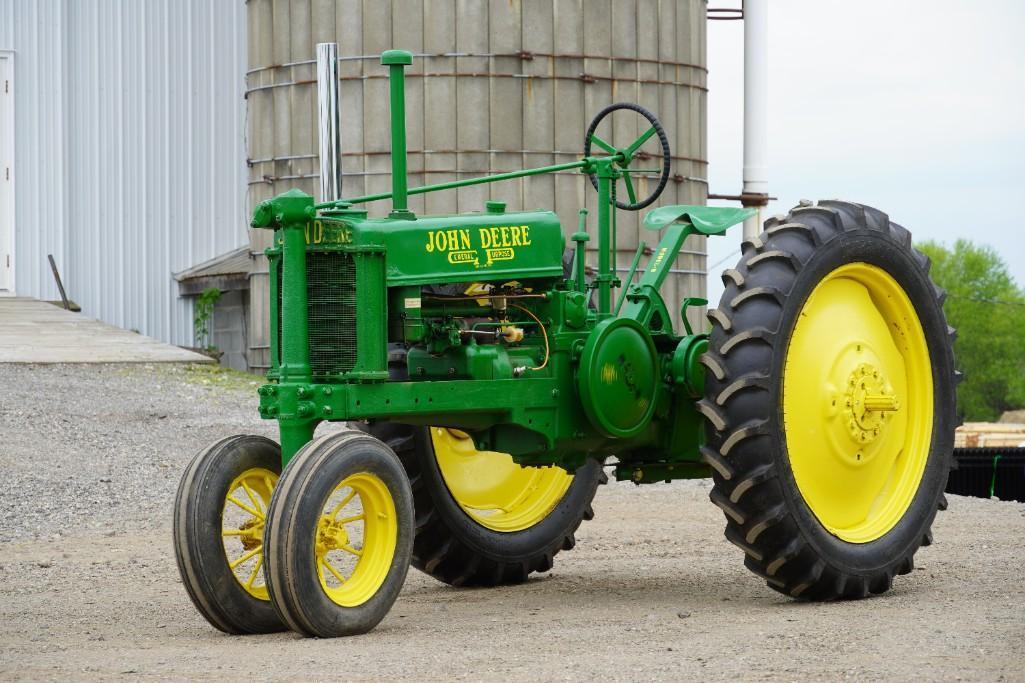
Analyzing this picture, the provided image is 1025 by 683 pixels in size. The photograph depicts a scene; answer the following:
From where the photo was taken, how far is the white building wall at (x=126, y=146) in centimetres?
2202

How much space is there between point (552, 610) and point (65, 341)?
12.9 meters

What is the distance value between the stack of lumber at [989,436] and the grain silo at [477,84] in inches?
249

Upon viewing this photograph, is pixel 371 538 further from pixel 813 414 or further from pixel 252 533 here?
pixel 813 414

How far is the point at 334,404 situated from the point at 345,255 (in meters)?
0.61

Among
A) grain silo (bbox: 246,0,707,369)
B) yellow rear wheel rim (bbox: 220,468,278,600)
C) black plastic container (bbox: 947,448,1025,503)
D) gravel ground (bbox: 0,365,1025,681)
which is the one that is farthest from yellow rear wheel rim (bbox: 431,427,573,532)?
grain silo (bbox: 246,0,707,369)

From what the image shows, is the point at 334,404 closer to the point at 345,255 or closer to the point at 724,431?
the point at 345,255

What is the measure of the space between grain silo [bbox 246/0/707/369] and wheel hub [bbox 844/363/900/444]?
452 inches

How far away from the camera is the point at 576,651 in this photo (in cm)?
591

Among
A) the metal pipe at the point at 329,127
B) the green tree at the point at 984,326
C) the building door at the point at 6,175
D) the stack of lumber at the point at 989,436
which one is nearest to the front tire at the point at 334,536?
the metal pipe at the point at 329,127

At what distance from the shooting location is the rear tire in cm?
699

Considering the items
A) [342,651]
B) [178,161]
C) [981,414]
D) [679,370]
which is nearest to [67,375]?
[178,161]

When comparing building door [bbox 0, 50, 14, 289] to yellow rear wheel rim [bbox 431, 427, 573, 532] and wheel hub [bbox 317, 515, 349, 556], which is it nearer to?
yellow rear wheel rim [bbox 431, 427, 573, 532]

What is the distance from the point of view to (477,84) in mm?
19562

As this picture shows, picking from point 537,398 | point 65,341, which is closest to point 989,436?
point 65,341
